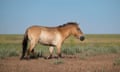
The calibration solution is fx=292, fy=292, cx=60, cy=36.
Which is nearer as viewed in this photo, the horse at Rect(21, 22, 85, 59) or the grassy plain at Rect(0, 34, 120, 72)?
the grassy plain at Rect(0, 34, 120, 72)

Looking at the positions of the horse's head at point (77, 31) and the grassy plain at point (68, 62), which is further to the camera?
the horse's head at point (77, 31)

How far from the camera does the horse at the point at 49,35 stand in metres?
13.9

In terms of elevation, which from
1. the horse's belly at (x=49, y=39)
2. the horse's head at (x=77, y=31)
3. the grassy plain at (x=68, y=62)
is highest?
the horse's head at (x=77, y=31)

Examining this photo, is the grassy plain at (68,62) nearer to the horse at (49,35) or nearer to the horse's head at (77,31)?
the horse at (49,35)

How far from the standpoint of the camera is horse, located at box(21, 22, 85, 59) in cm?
1395

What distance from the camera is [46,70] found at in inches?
393

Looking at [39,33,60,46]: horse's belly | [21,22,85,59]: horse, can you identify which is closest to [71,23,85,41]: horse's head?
[21,22,85,59]: horse

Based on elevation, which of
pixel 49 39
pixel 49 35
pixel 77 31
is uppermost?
pixel 77 31

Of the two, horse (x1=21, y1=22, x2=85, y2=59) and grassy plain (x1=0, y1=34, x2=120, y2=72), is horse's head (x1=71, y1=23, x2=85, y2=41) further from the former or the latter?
grassy plain (x1=0, y1=34, x2=120, y2=72)

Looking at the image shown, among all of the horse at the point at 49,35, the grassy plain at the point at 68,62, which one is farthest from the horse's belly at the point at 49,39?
the grassy plain at the point at 68,62

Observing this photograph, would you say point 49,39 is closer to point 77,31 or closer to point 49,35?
point 49,35

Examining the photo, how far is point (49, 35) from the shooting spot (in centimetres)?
1438

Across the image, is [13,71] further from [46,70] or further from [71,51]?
[71,51]

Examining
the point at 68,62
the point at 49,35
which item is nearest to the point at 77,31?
the point at 49,35
